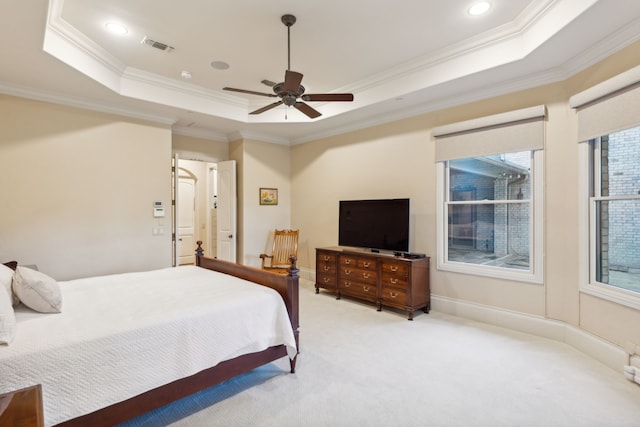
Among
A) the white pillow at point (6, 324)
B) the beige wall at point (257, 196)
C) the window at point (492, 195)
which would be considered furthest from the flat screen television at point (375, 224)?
the white pillow at point (6, 324)

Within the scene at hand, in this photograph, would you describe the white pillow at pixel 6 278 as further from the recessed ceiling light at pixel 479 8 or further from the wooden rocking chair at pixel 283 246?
the recessed ceiling light at pixel 479 8

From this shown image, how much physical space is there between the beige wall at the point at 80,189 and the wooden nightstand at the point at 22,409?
11.6ft

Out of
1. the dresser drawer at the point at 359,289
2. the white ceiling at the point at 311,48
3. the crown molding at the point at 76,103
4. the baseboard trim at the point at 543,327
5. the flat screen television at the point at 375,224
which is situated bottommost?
the baseboard trim at the point at 543,327

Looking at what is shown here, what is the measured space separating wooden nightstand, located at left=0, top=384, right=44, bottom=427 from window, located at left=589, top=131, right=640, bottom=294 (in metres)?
3.98

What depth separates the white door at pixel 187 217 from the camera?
7816 millimetres

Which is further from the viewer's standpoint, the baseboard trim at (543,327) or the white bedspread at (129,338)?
the baseboard trim at (543,327)

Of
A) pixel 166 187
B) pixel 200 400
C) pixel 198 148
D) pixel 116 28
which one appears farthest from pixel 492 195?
pixel 198 148

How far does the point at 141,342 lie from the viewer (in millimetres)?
1931

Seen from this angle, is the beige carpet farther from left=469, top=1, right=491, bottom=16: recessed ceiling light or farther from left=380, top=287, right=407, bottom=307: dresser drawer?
left=469, top=1, right=491, bottom=16: recessed ceiling light

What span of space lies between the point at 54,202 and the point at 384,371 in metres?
4.31

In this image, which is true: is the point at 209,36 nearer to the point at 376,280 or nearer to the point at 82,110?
the point at 82,110

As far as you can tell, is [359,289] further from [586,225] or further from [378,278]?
[586,225]

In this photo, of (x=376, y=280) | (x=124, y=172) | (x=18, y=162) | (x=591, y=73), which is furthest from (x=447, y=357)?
(x=18, y=162)

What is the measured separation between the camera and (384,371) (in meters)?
2.76
